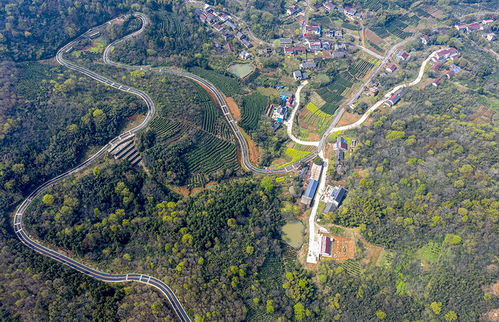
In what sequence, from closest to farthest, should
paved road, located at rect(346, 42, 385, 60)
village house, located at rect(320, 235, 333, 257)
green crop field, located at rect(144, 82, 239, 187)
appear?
village house, located at rect(320, 235, 333, 257) → green crop field, located at rect(144, 82, 239, 187) → paved road, located at rect(346, 42, 385, 60)

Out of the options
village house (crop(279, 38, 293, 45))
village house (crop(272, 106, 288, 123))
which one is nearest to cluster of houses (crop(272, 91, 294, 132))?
village house (crop(272, 106, 288, 123))

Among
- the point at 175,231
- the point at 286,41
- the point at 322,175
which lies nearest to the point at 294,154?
the point at 322,175

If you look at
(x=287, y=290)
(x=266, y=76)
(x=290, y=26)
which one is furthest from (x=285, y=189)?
(x=290, y=26)

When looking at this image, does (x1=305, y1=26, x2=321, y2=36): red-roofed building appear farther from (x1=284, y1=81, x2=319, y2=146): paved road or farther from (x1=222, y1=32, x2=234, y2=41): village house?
(x1=222, y1=32, x2=234, y2=41): village house

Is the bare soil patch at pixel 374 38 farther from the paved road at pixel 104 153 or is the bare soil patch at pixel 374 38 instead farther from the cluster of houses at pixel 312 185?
the cluster of houses at pixel 312 185

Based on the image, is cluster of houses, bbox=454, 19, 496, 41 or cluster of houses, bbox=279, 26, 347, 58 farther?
cluster of houses, bbox=454, 19, 496, 41

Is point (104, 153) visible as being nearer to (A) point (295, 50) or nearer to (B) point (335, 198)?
(B) point (335, 198)
